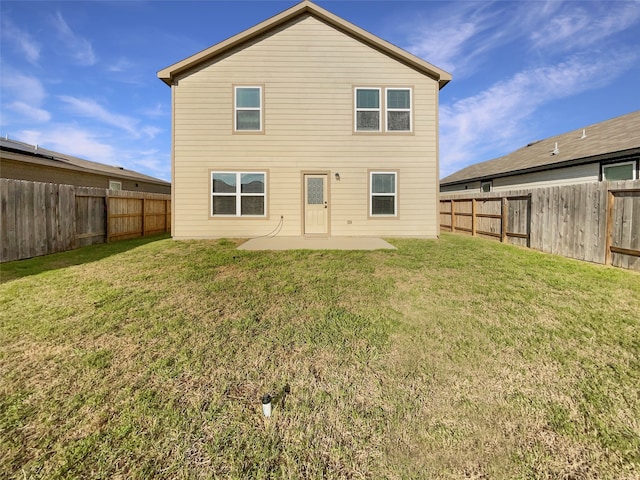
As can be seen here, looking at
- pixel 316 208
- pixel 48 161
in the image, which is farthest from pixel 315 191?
pixel 48 161

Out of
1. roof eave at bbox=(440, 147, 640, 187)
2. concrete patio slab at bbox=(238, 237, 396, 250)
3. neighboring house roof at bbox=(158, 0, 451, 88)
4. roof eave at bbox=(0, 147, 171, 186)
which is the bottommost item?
concrete patio slab at bbox=(238, 237, 396, 250)

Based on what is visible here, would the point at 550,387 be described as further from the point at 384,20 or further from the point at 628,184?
the point at 384,20

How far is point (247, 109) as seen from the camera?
32.1 feet

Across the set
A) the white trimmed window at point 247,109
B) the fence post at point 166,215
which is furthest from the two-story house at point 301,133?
the fence post at point 166,215

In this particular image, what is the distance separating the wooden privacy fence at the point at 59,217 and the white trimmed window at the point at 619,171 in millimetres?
17869

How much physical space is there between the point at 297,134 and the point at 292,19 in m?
4.23

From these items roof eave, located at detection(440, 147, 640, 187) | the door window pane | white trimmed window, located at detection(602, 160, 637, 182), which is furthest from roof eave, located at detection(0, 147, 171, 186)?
white trimmed window, located at detection(602, 160, 637, 182)

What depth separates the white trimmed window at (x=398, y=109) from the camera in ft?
32.7

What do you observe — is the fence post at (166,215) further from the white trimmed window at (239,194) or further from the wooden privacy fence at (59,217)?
the white trimmed window at (239,194)

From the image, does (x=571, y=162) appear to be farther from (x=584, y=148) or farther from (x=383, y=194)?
(x=383, y=194)

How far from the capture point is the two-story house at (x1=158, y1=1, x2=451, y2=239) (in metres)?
9.75

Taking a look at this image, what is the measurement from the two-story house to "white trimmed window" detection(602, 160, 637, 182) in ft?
21.1

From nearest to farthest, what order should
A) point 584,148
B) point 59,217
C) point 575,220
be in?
1. point 575,220
2. point 59,217
3. point 584,148

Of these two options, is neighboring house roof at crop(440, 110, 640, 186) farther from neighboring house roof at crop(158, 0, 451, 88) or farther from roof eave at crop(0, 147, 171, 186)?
roof eave at crop(0, 147, 171, 186)
